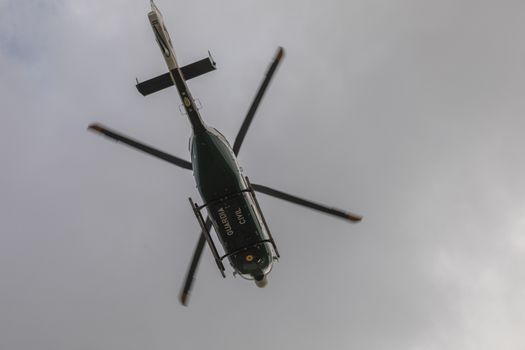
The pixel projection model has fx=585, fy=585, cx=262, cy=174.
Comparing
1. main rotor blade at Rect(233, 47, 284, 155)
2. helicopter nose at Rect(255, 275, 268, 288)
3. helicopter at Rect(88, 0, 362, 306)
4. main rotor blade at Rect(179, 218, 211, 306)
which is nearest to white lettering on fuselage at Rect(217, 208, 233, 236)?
A: helicopter at Rect(88, 0, 362, 306)

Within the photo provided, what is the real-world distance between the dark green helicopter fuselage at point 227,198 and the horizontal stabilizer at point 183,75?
4.29ft

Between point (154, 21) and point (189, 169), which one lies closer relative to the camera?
point (154, 21)

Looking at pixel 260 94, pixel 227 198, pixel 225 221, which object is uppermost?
pixel 260 94

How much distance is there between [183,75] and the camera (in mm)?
20969

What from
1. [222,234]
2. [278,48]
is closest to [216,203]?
[222,234]

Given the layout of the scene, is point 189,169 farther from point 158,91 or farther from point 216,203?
point 158,91

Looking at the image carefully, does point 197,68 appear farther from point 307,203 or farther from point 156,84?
point 307,203

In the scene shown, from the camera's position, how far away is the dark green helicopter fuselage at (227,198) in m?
19.7

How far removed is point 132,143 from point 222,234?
173 inches

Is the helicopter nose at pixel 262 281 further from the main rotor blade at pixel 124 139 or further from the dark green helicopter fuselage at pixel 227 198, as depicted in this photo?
the main rotor blade at pixel 124 139

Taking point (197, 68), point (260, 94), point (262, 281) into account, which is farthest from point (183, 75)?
point (262, 281)

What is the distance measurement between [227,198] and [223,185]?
490mm

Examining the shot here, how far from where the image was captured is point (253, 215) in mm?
20547

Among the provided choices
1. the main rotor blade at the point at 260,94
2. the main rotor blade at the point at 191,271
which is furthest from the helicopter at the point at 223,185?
the main rotor blade at the point at 191,271
